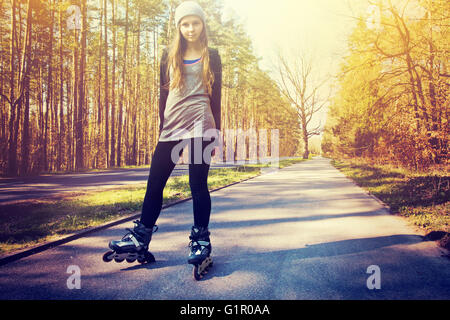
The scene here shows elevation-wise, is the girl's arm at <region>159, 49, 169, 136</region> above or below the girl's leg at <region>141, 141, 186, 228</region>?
above

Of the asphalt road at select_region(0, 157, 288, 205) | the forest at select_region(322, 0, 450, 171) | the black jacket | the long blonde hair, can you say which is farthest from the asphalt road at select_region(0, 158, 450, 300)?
the forest at select_region(322, 0, 450, 171)

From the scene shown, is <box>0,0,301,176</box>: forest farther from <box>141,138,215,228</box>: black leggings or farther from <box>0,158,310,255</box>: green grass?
<box>141,138,215,228</box>: black leggings

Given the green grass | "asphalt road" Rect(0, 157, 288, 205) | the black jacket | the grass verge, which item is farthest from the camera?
"asphalt road" Rect(0, 157, 288, 205)

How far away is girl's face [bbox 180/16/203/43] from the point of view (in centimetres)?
229

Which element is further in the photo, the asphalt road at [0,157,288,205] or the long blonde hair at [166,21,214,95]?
the asphalt road at [0,157,288,205]

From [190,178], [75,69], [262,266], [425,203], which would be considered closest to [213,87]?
[190,178]

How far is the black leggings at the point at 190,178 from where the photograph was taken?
228 centimetres

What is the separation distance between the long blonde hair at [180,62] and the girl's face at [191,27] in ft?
0.17

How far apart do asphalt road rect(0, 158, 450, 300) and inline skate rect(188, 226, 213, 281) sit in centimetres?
7

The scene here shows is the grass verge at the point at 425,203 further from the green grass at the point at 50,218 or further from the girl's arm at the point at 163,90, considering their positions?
the green grass at the point at 50,218

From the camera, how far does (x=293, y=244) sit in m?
3.09

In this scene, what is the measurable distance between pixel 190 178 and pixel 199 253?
62 cm
